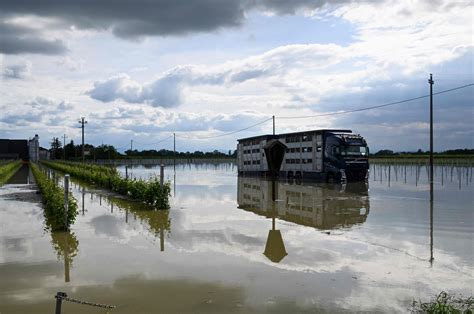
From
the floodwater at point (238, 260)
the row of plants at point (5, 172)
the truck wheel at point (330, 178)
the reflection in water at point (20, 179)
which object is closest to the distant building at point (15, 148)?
the row of plants at point (5, 172)

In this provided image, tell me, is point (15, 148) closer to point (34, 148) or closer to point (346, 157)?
point (34, 148)

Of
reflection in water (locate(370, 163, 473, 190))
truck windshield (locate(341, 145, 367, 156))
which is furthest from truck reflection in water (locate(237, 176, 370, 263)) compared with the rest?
reflection in water (locate(370, 163, 473, 190))

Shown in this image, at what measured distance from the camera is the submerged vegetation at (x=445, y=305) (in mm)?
6179

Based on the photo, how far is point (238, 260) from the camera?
9.95 m

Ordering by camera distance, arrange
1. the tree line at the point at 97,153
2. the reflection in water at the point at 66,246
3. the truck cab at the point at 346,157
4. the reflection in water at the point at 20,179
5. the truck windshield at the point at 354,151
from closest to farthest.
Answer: the reflection in water at the point at 66,246
the truck cab at the point at 346,157
the truck windshield at the point at 354,151
the reflection in water at the point at 20,179
the tree line at the point at 97,153

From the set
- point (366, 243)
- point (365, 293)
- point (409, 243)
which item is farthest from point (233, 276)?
point (409, 243)

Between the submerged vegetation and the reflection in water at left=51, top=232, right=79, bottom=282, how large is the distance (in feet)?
20.1

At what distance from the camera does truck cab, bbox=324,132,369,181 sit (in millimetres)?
33375

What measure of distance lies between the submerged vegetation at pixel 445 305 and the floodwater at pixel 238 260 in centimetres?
20

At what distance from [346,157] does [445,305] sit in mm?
27589

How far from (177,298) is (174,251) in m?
3.51

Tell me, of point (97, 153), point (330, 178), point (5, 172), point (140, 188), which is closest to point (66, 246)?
point (140, 188)

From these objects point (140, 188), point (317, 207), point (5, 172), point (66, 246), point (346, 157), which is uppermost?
→ point (346, 157)

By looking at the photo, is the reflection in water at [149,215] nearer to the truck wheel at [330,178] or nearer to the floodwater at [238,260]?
the floodwater at [238,260]
